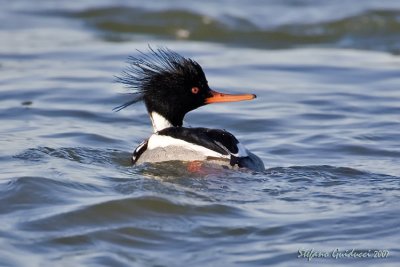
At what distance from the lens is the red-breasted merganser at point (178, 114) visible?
8734 millimetres

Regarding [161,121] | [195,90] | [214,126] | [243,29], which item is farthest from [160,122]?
[243,29]

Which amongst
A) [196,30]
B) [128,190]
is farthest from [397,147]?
[196,30]

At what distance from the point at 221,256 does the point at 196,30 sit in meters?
11.5

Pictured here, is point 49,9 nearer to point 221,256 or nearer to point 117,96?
point 117,96

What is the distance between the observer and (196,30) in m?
17.8

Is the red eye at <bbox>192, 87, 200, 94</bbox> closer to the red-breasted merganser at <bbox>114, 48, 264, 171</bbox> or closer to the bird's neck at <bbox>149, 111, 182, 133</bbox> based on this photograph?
the red-breasted merganser at <bbox>114, 48, 264, 171</bbox>

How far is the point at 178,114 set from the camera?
31.2 feet

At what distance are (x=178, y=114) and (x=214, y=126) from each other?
2.28m

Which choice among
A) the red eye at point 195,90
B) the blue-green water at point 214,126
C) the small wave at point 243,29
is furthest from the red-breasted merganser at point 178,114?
the small wave at point 243,29

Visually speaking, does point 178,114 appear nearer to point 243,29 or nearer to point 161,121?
point 161,121

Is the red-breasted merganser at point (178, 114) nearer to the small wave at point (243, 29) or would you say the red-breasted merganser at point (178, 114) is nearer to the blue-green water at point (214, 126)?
the blue-green water at point (214, 126)

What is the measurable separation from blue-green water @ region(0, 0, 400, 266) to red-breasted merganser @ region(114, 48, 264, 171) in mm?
199

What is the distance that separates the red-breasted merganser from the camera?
28.7ft

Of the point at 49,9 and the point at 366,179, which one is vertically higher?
the point at 49,9
